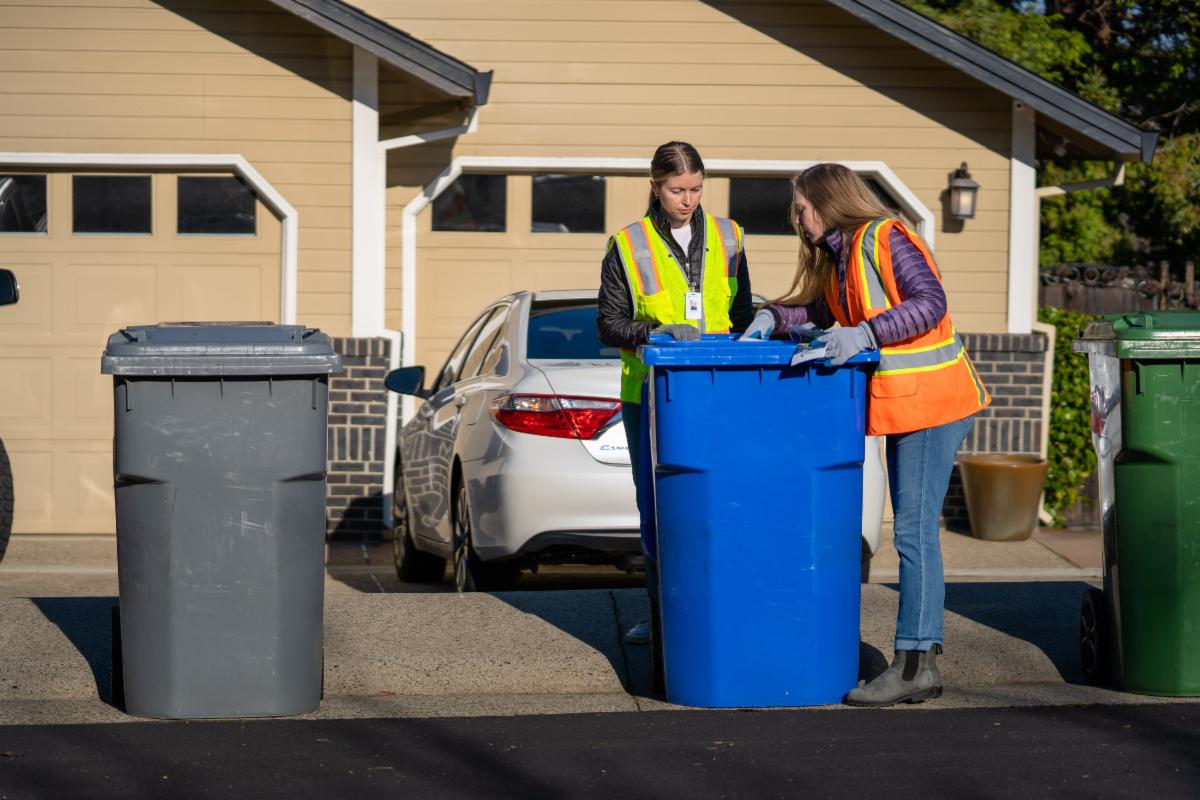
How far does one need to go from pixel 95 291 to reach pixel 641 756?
695 centimetres

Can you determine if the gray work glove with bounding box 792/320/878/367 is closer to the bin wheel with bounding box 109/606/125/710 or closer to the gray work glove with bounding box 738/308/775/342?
the gray work glove with bounding box 738/308/775/342

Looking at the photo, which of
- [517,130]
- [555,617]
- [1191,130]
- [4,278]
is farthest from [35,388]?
[1191,130]

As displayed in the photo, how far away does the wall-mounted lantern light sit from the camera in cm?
1142

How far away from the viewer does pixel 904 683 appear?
5.72 metres

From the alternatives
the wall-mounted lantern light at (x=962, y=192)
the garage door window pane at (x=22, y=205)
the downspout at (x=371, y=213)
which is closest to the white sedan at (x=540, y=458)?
the downspout at (x=371, y=213)

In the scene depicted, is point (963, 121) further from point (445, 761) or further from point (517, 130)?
point (445, 761)

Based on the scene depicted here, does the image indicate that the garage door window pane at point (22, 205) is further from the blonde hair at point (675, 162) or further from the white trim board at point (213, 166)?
the blonde hair at point (675, 162)

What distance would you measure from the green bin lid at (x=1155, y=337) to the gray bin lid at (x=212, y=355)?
7.79 ft

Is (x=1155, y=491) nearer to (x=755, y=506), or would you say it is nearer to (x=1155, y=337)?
(x=1155, y=337)

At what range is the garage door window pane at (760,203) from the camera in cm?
1175

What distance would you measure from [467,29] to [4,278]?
11.7ft

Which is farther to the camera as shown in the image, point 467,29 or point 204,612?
point 467,29

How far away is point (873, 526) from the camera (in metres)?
7.55

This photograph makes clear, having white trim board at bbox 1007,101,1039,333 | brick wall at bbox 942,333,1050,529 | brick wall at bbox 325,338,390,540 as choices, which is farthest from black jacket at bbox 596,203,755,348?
white trim board at bbox 1007,101,1039,333
